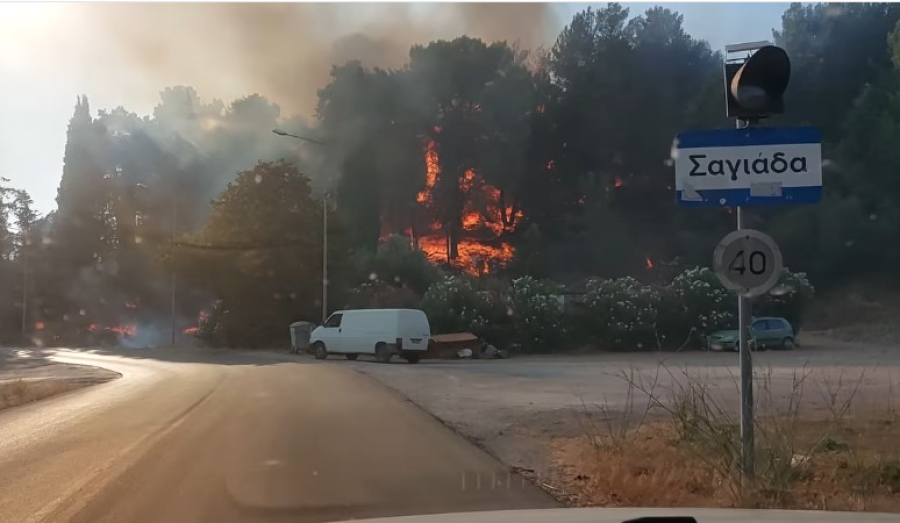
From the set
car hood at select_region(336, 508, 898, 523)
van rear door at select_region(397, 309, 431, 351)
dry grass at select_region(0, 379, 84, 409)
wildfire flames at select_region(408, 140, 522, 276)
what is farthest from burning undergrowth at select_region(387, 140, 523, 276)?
car hood at select_region(336, 508, 898, 523)

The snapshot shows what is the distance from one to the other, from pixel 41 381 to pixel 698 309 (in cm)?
2719

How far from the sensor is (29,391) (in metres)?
19.4

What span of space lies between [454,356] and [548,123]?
30200mm

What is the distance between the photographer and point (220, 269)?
4944 centimetres

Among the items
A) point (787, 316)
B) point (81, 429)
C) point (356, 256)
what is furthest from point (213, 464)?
point (356, 256)

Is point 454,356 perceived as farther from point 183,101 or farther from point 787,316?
point 183,101

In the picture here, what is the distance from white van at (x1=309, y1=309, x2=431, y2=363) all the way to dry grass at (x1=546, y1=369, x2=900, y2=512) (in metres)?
22.2

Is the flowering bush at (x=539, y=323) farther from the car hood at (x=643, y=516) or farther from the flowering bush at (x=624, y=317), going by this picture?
the car hood at (x=643, y=516)

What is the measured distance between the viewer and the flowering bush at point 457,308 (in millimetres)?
39250

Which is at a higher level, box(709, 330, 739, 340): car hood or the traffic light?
the traffic light

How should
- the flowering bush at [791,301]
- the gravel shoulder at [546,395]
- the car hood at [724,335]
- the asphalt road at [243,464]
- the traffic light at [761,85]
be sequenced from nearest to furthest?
the traffic light at [761,85], the asphalt road at [243,464], the gravel shoulder at [546,395], the car hood at [724,335], the flowering bush at [791,301]

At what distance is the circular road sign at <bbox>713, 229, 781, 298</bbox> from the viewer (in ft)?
19.6

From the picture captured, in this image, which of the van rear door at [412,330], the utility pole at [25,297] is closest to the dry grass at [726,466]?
the van rear door at [412,330]

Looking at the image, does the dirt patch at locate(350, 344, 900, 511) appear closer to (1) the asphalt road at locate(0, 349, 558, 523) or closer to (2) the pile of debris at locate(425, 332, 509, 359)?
(1) the asphalt road at locate(0, 349, 558, 523)
